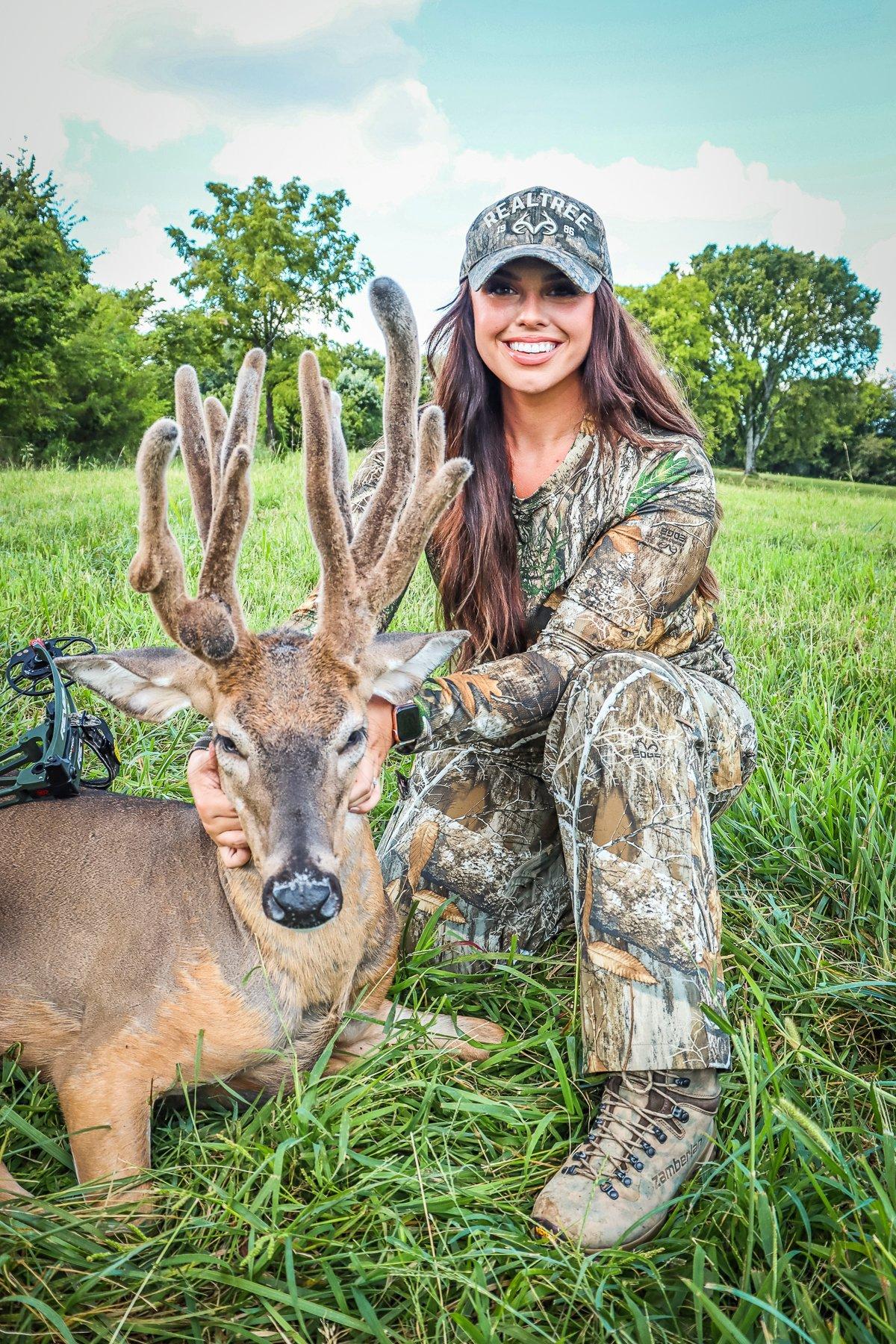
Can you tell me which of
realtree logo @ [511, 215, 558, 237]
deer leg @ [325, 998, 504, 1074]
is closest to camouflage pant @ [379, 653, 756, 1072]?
deer leg @ [325, 998, 504, 1074]

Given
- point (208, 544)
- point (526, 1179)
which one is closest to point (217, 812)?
point (208, 544)

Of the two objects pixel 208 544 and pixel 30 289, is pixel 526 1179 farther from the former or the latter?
pixel 30 289

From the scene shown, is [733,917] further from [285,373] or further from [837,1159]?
[285,373]

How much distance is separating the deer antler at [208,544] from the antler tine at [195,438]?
0.40ft

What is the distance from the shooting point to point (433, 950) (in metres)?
2.90

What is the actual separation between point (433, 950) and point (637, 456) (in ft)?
5.70

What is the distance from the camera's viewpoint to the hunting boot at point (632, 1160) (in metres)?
1.98

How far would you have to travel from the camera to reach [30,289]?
6871 millimetres

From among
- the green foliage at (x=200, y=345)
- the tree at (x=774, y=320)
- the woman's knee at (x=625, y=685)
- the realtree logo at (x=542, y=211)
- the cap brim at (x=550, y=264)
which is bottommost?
the woman's knee at (x=625, y=685)

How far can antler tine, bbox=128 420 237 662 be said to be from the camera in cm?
207

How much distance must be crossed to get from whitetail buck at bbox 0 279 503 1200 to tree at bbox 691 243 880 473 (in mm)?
28856

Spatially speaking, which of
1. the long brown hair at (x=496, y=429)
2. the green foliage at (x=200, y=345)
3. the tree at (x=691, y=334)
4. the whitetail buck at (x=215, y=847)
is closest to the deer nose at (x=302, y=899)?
the whitetail buck at (x=215, y=847)

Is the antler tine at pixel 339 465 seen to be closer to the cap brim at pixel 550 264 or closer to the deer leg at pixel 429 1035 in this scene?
the cap brim at pixel 550 264

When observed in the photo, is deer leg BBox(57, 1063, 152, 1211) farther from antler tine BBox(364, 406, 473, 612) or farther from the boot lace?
antler tine BBox(364, 406, 473, 612)
